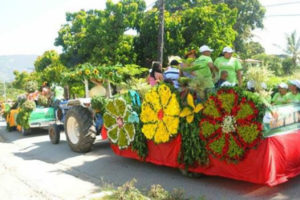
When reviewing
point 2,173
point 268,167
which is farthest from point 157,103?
point 2,173

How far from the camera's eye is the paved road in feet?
16.4

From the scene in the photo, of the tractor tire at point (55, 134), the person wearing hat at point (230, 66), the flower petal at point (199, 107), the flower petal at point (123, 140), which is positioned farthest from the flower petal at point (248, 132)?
the tractor tire at point (55, 134)

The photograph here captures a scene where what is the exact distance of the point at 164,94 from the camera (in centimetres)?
575

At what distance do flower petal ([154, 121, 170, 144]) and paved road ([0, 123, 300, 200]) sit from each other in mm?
708

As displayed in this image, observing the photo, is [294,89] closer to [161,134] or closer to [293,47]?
[161,134]

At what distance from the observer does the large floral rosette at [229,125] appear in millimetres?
4577

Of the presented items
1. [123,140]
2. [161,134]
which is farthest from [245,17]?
[161,134]

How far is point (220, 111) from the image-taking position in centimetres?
496

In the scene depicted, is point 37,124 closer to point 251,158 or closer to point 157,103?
point 157,103

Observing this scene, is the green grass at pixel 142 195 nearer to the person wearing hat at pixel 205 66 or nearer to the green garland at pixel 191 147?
the green garland at pixel 191 147

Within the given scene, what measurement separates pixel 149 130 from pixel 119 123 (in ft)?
3.16

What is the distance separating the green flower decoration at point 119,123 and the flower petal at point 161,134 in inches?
27.0

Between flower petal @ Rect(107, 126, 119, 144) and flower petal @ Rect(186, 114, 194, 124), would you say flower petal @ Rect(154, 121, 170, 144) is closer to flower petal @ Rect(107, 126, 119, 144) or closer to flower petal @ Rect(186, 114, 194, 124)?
flower petal @ Rect(186, 114, 194, 124)

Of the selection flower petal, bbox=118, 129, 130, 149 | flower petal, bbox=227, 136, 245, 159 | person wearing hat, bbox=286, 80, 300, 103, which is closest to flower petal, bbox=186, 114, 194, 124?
flower petal, bbox=227, 136, 245, 159
